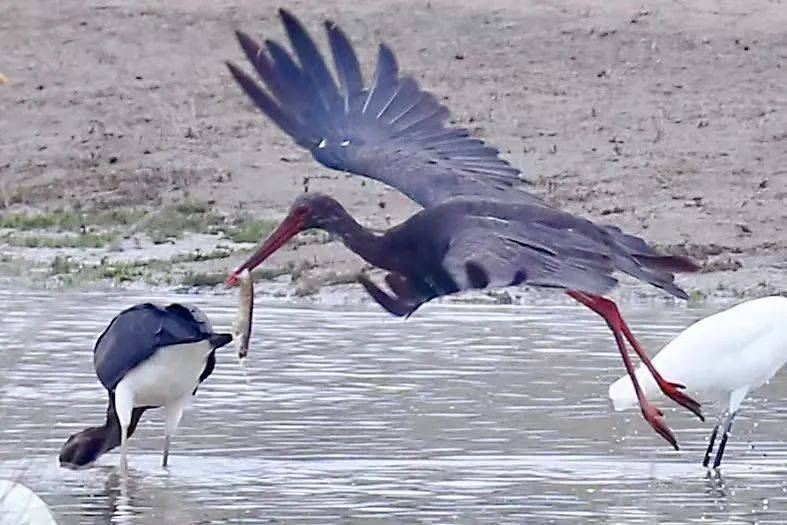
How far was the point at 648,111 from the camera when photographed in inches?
675

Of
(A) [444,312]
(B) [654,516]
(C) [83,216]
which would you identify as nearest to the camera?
(B) [654,516]

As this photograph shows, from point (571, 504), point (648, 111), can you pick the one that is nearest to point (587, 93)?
point (648, 111)

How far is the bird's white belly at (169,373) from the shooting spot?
895 cm

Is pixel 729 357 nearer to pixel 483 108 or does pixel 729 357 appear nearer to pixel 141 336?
pixel 141 336

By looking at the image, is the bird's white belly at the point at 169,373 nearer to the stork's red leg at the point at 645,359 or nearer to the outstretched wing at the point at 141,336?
the outstretched wing at the point at 141,336

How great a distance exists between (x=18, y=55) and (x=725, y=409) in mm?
10891

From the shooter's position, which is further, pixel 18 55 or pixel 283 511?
pixel 18 55

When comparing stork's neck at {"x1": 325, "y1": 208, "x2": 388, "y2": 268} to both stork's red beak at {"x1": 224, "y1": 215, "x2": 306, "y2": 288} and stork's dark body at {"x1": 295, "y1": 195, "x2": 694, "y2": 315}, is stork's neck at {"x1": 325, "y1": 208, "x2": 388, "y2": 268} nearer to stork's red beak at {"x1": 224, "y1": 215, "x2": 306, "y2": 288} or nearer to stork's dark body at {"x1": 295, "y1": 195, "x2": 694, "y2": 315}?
stork's dark body at {"x1": 295, "y1": 195, "x2": 694, "y2": 315}

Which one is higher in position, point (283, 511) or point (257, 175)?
point (283, 511)

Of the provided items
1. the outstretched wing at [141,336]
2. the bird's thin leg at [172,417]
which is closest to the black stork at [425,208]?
the outstretched wing at [141,336]

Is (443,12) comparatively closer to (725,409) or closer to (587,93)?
(587,93)

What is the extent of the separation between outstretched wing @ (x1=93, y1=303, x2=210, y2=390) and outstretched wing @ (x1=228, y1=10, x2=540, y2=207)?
3.19 ft

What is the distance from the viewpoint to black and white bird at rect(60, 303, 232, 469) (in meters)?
8.84

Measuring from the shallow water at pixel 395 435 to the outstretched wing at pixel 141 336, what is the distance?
0.78ft
